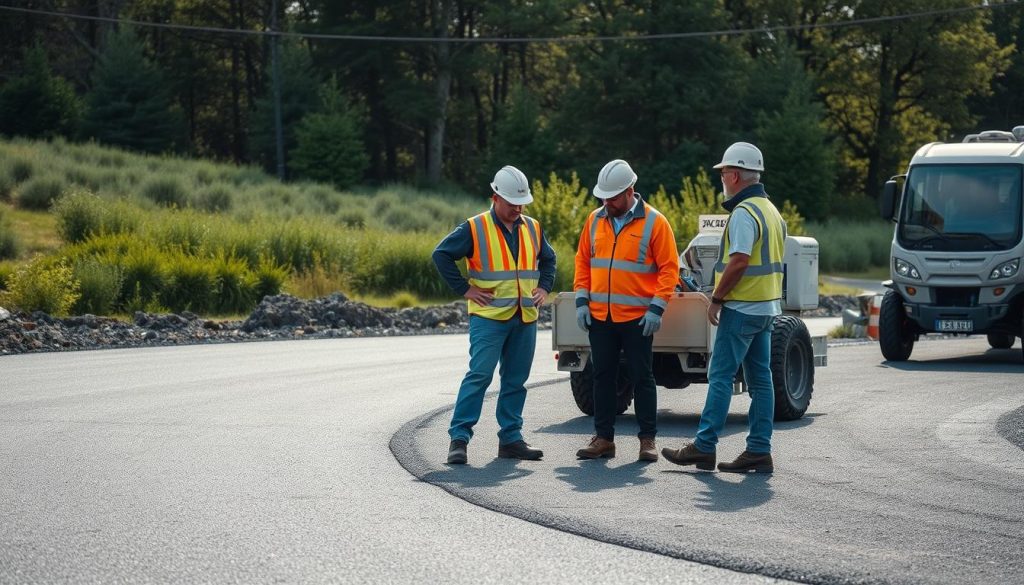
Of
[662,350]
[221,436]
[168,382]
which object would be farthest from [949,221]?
A: [221,436]

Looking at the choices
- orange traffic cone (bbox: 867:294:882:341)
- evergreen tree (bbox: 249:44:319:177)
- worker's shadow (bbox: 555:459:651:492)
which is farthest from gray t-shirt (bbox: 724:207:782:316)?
A: evergreen tree (bbox: 249:44:319:177)

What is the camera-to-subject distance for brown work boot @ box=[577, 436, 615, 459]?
10188 millimetres

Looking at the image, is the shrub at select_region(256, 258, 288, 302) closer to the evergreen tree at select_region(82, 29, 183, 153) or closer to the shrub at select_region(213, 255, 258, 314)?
the shrub at select_region(213, 255, 258, 314)

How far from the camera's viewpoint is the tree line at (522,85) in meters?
63.5

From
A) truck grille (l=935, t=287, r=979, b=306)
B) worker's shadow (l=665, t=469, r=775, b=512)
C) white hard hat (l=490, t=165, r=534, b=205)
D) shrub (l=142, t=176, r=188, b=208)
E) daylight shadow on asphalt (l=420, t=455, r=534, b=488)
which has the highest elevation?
white hard hat (l=490, t=165, r=534, b=205)

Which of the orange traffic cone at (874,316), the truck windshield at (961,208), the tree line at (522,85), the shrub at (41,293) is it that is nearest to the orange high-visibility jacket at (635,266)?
the truck windshield at (961,208)

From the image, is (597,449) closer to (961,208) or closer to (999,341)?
(961,208)

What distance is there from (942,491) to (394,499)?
3238 mm

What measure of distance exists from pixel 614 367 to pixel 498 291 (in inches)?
38.8

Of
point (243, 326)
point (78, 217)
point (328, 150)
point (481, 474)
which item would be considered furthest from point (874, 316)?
point (328, 150)

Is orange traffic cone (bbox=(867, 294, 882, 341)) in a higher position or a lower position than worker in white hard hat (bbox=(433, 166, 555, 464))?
lower

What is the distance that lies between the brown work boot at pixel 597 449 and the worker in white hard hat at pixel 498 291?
307 millimetres

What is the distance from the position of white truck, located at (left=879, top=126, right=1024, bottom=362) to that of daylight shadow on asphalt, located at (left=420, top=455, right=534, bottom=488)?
10338 mm

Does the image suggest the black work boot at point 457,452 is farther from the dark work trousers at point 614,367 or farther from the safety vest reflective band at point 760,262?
the safety vest reflective band at point 760,262
